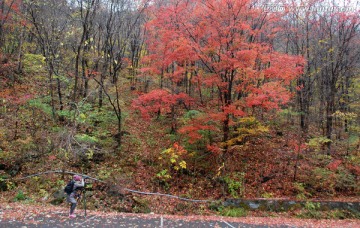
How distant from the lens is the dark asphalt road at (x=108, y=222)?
7766 millimetres

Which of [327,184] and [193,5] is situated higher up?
[193,5]

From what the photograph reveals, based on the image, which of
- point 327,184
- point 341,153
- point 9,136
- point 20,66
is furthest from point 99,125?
point 341,153

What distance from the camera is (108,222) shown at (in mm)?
8430

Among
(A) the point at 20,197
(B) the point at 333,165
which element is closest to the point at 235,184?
(B) the point at 333,165

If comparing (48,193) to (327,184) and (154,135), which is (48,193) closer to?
(154,135)

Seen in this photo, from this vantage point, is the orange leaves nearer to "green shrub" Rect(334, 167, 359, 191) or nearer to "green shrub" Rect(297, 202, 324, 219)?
"green shrub" Rect(297, 202, 324, 219)

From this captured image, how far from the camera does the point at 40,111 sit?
1673cm

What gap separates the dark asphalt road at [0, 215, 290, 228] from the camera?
777cm

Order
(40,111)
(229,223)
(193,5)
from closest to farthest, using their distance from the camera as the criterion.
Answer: (229,223) < (193,5) < (40,111)

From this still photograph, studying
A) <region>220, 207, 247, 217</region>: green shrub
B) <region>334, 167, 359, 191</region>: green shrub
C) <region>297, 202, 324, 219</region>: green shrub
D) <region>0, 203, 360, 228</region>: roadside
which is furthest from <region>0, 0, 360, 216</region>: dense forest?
<region>0, 203, 360, 228</region>: roadside

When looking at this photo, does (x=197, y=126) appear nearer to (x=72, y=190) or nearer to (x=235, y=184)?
(x=235, y=184)

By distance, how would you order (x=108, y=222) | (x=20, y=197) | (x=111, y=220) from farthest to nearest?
1. (x=20, y=197)
2. (x=111, y=220)
3. (x=108, y=222)

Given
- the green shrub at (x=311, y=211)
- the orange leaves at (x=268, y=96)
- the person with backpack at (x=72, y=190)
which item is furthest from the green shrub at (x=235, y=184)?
the person with backpack at (x=72, y=190)

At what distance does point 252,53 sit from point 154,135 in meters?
9.94
